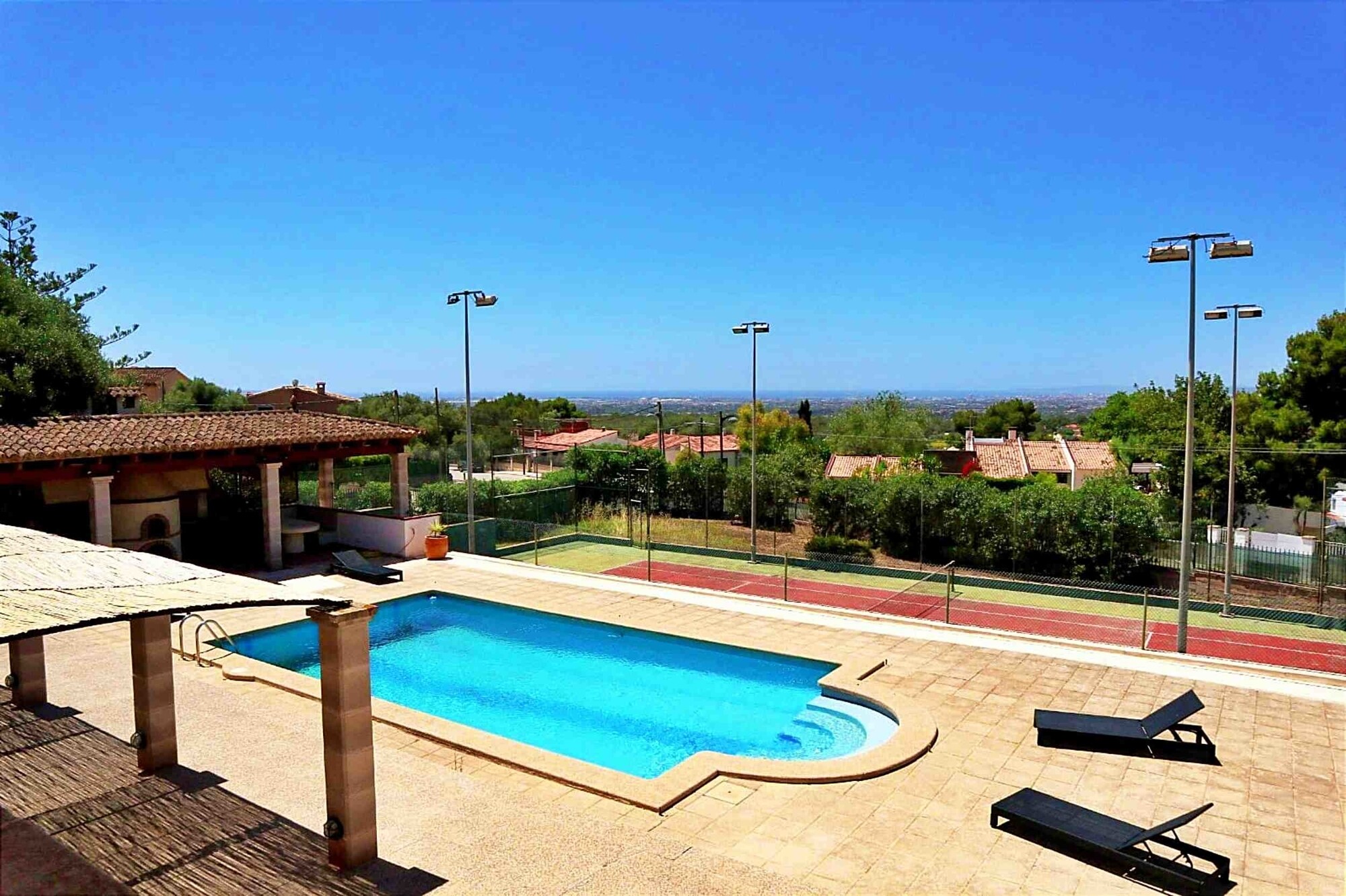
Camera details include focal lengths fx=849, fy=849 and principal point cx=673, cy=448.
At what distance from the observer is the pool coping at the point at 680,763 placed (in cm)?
826

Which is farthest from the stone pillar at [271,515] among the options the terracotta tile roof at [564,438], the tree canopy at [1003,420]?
the tree canopy at [1003,420]

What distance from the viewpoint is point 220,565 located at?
61.0 feet

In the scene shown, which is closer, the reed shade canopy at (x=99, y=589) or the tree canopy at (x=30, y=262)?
the reed shade canopy at (x=99, y=589)

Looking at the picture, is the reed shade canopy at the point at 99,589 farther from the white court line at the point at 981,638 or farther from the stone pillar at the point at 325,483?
the stone pillar at the point at 325,483

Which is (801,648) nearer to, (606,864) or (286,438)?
(606,864)

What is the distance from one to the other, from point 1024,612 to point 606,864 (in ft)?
42.9

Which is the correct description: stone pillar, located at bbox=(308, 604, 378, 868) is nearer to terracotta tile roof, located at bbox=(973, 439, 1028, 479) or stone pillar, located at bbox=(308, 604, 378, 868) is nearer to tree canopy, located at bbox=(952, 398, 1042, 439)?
terracotta tile roof, located at bbox=(973, 439, 1028, 479)

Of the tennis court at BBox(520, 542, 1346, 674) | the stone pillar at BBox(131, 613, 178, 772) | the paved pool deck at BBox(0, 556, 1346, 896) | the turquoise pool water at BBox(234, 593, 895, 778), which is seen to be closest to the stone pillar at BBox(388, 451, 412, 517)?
the tennis court at BBox(520, 542, 1346, 674)

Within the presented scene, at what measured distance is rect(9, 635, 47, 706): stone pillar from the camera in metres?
9.18

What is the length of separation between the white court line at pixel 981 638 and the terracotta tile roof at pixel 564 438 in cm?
3518

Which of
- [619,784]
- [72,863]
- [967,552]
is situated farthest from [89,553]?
[967,552]

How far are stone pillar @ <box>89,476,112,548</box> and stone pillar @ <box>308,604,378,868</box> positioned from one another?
13152 mm

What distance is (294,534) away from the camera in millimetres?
20312

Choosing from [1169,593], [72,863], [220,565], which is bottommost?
[1169,593]
